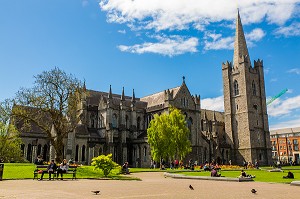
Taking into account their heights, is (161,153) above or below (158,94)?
below

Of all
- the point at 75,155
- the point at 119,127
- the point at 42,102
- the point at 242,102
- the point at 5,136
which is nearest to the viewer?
the point at 42,102

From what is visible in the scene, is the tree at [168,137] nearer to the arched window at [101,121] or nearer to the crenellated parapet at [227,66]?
the arched window at [101,121]

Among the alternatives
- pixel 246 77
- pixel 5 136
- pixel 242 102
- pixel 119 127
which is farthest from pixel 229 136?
pixel 5 136

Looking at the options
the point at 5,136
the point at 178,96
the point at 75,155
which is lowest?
the point at 75,155

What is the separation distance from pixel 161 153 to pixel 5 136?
26.3m

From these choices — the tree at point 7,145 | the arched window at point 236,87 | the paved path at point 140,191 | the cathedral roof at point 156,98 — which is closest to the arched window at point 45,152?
the tree at point 7,145

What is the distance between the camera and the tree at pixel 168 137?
5088 cm

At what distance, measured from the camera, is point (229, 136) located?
80.6m

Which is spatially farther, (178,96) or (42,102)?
(178,96)

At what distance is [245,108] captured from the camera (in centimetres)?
7781

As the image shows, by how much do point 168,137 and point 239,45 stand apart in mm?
45817

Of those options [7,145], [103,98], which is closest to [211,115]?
[103,98]

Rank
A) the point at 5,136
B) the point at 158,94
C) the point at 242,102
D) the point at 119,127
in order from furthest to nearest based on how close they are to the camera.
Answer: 1. the point at 242,102
2. the point at 158,94
3. the point at 119,127
4. the point at 5,136

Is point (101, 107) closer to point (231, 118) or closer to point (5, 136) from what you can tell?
point (5, 136)
